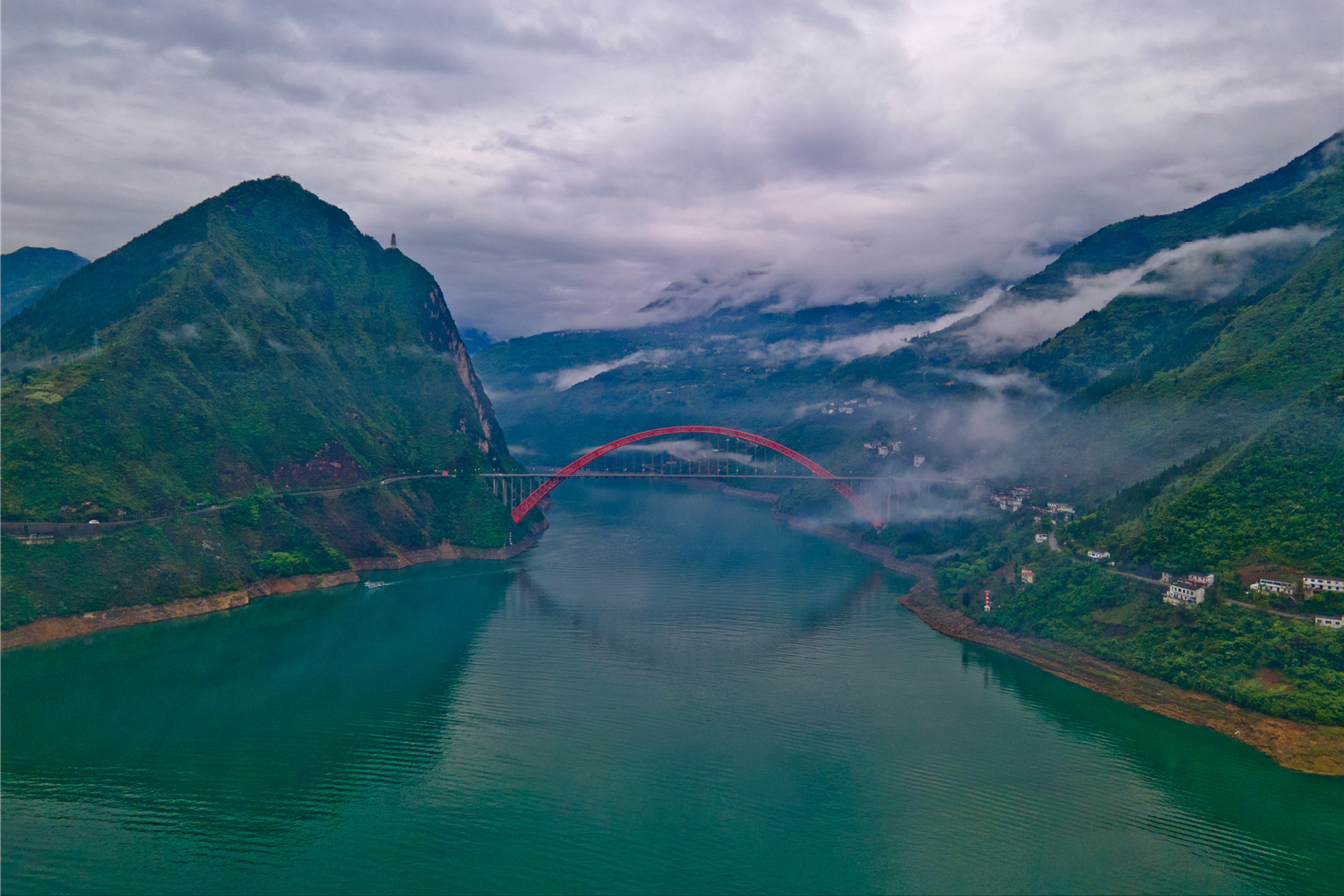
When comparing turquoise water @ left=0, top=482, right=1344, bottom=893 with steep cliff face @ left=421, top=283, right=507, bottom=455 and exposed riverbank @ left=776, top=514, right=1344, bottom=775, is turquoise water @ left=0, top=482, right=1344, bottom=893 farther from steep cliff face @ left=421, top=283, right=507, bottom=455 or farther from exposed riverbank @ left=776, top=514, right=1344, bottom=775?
steep cliff face @ left=421, top=283, right=507, bottom=455

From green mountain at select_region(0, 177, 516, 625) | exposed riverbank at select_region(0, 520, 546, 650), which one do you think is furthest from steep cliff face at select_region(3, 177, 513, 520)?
exposed riverbank at select_region(0, 520, 546, 650)

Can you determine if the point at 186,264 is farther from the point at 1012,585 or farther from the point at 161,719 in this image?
the point at 1012,585

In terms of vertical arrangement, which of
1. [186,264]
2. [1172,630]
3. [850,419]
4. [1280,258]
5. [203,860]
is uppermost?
[1280,258]

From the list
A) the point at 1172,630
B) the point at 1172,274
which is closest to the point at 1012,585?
the point at 1172,630

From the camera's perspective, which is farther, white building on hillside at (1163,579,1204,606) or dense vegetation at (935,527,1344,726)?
white building on hillside at (1163,579,1204,606)

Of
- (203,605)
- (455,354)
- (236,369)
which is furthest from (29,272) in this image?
(203,605)

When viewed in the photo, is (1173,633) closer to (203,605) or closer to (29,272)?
(203,605)

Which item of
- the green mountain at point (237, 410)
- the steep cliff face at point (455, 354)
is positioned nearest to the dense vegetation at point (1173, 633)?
the green mountain at point (237, 410)
